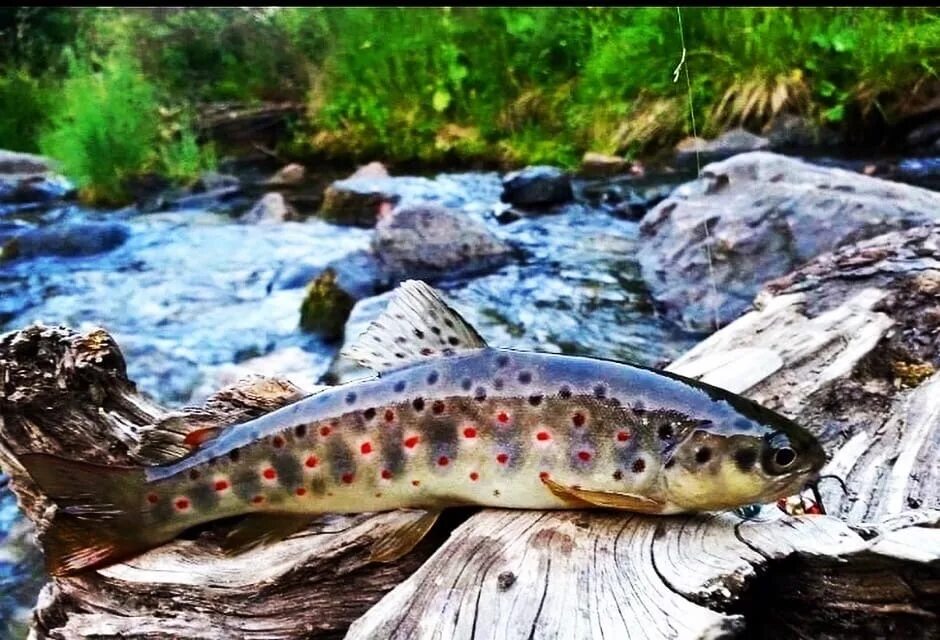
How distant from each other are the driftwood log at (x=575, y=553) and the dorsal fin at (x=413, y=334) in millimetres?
296

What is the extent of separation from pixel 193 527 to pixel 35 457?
311 millimetres

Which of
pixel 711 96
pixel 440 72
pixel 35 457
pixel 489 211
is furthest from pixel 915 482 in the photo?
pixel 440 72

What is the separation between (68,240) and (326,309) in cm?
224

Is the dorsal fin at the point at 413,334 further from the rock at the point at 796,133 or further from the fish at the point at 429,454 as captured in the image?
the rock at the point at 796,133

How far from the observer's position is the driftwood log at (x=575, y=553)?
4.28ft

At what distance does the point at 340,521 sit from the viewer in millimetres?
1701

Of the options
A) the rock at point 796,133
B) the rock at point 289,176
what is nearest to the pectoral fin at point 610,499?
the rock at point 796,133

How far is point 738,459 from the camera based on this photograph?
1.45 metres

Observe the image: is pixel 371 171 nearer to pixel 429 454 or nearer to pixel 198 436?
pixel 198 436

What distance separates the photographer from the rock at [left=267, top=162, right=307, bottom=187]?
8156mm

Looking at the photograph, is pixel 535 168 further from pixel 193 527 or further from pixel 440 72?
pixel 193 527

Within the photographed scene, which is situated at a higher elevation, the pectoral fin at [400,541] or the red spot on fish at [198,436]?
the red spot on fish at [198,436]

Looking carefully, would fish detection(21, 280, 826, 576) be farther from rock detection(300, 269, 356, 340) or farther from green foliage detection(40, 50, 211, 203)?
green foliage detection(40, 50, 211, 203)

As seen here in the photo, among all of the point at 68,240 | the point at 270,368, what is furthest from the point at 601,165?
the point at 68,240
